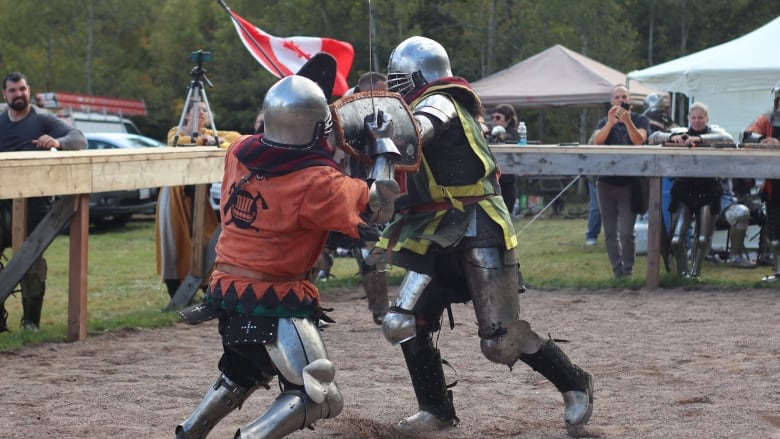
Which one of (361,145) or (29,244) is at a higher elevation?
(361,145)

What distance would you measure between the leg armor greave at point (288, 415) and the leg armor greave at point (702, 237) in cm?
674

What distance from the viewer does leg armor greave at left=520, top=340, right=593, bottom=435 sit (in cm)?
499

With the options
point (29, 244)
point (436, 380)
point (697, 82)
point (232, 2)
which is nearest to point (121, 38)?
point (232, 2)

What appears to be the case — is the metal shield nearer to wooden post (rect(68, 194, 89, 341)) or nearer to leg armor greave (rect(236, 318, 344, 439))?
leg armor greave (rect(236, 318, 344, 439))

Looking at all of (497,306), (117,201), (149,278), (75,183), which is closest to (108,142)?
(117,201)

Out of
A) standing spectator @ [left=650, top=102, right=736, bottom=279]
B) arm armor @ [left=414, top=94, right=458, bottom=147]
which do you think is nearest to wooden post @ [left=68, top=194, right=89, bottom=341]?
arm armor @ [left=414, top=94, right=458, bottom=147]

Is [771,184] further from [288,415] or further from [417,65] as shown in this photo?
[288,415]

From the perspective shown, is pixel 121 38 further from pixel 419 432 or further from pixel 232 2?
pixel 419 432

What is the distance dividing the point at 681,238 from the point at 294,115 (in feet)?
22.2

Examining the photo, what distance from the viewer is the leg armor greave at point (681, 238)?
10.2m

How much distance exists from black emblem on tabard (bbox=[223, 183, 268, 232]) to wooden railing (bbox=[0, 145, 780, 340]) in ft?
8.46

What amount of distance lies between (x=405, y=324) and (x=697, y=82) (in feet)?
31.9

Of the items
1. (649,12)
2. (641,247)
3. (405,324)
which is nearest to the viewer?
(405,324)

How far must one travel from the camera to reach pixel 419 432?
5.07 meters
